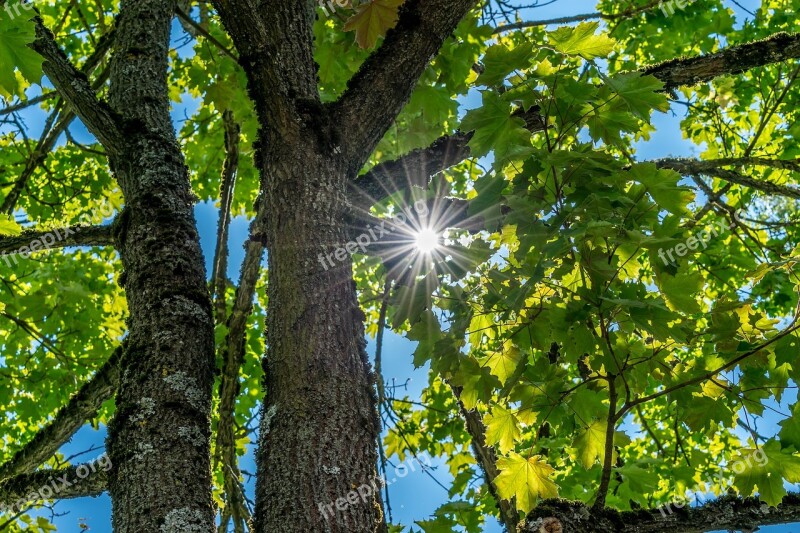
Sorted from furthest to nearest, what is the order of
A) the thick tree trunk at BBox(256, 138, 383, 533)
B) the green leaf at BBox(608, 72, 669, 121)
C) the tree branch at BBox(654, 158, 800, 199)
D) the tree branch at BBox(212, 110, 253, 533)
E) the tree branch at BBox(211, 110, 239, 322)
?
the tree branch at BBox(211, 110, 239, 322)
the tree branch at BBox(212, 110, 253, 533)
the tree branch at BBox(654, 158, 800, 199)
the green leaf at BBox(608, 72, 669, 121)
the thick tree trunk at BBox(256, 138, 383, 533)

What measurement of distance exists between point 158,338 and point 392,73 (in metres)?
1.30

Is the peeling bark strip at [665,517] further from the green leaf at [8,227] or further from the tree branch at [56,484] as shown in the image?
the green leaf at [8,227]

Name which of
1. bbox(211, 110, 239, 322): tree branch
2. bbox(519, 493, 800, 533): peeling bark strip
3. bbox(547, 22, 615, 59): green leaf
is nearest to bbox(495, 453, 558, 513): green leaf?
bbox(519, 493, 800, 533): peeling bark strip

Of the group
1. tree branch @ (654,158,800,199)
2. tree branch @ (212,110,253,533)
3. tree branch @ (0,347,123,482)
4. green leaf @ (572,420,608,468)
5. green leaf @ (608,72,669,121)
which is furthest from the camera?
tree branch @ (212,110,253,533)

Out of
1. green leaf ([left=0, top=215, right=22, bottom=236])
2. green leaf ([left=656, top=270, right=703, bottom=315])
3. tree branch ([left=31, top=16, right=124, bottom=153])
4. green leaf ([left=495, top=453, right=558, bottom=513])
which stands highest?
tree branch ([left=31, top=16, right=124, bottom=153])

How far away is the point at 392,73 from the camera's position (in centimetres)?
244

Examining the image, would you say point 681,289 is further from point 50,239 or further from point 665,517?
point 50,239

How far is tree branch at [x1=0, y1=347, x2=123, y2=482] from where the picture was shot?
2.70m

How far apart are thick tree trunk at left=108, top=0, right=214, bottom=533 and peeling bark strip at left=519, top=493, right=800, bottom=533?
93cm

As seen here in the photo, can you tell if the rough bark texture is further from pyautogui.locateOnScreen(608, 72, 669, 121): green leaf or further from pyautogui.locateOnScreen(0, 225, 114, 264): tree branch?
pyautogui.locateOnScreen(608, 72, 669, 121): green leaf

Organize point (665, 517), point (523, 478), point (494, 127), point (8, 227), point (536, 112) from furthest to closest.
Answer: point (8, 227) < point (536, 112) < point (494, 127) < point (523, 478) < point (665, 517)

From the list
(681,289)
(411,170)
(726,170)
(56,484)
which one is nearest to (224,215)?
(411,170)

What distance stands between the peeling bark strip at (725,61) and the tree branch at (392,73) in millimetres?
864

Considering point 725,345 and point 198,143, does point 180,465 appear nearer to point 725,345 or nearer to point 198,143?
point 725,345
